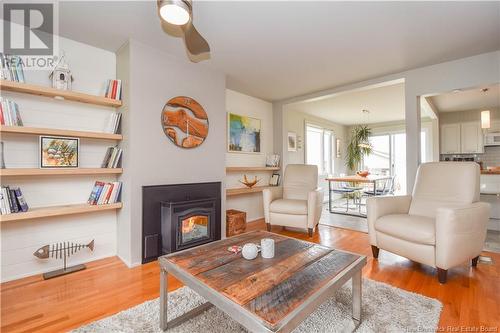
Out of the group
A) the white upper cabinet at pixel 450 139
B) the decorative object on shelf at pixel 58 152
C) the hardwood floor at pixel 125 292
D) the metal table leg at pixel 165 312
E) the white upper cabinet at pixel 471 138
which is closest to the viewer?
the metal table leg at pixel 165 312

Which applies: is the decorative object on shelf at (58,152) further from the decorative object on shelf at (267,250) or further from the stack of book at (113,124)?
the decorative object on shelf at (267,250)

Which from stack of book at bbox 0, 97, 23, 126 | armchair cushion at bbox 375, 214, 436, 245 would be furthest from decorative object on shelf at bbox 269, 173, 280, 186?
stack of book at bbox 0, 97, 23, 126

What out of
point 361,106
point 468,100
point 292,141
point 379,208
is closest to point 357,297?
point 379,208

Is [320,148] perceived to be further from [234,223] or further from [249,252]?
[249,252]

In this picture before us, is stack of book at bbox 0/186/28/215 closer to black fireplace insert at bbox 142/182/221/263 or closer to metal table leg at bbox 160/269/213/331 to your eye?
black fireplace insert at bbox 142/182/221/263

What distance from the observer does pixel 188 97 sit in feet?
9.83

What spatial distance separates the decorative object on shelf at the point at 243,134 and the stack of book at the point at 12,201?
2662 millimetres

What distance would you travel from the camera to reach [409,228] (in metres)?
2.22

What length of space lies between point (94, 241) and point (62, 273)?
415 mm

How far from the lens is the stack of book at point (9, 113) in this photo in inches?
77.6

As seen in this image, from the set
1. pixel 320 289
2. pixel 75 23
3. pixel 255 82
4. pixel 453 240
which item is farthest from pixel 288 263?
pixel 255 82

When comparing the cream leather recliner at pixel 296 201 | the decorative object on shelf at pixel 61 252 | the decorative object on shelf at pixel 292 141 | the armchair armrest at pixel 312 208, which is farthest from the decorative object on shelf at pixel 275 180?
the decorative object on shelf at pixel 61 252

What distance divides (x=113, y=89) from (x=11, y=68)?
0.78 meters

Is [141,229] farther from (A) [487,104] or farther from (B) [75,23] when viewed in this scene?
(A) [487,104]
